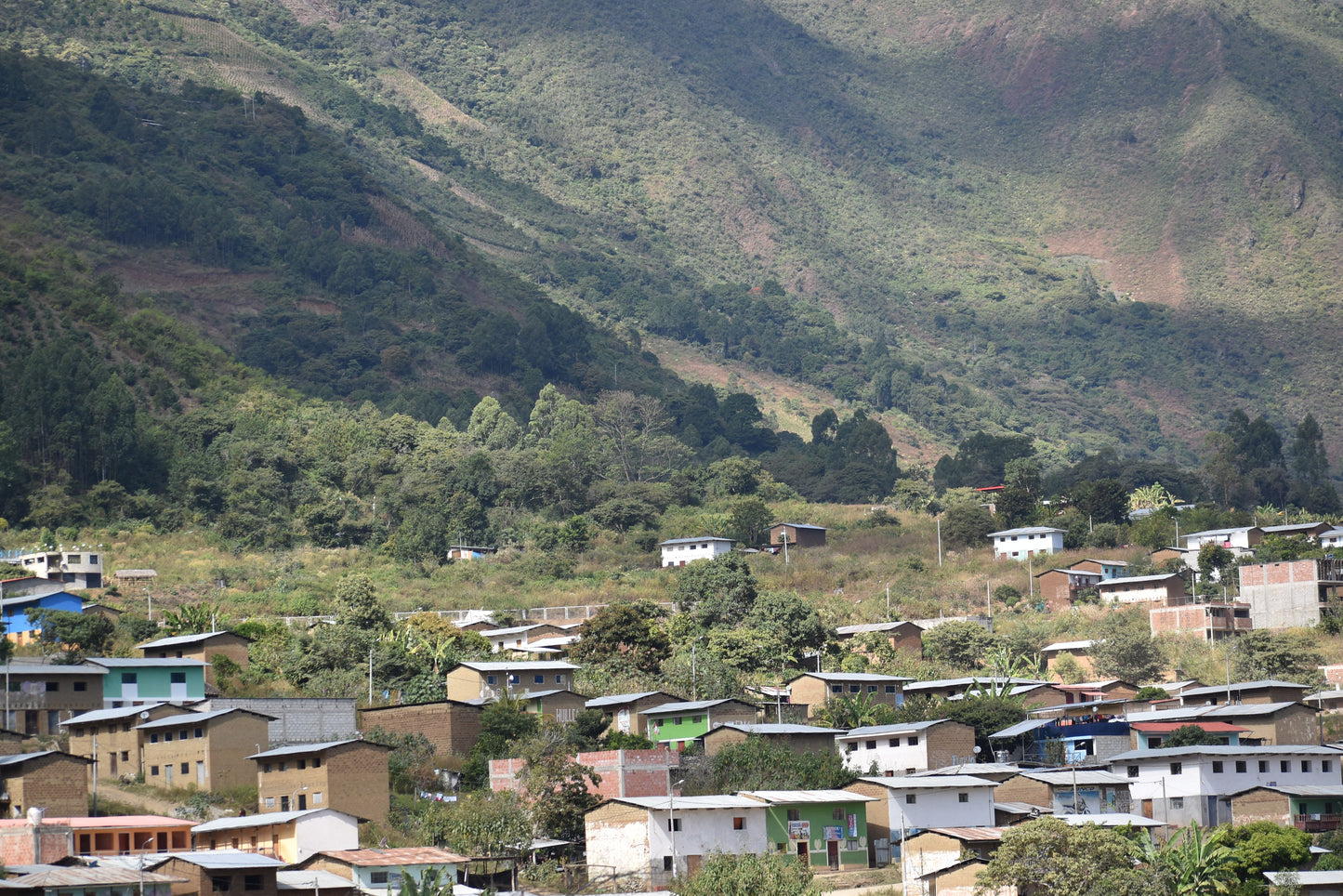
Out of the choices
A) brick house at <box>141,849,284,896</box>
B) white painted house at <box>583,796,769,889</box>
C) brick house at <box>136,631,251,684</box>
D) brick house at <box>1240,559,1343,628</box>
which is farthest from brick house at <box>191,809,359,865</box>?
brick house at <box>1240,559,1343,628</box>

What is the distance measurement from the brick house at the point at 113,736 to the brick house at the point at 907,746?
71.0ft

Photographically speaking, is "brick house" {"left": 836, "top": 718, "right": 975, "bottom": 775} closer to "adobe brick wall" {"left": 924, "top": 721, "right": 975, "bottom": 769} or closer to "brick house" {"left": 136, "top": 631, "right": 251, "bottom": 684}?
"adobe brick wall" {"left": 924, "top": 721, "right": 975, "bottom": 769}

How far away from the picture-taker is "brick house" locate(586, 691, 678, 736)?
59.4 m

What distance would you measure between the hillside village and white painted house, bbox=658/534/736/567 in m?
25.3

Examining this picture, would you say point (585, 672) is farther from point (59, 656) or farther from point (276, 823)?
point (276, 823)

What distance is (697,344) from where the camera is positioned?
190m

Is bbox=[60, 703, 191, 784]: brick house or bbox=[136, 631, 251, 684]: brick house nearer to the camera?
bbox=[60, 703, 191, 784]: brick house

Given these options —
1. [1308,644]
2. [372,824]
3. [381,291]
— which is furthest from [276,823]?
[381,291]

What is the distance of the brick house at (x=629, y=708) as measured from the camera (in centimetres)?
5944

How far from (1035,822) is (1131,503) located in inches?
3322

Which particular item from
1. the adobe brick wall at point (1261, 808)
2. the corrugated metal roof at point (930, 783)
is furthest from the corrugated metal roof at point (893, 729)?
the adobe brick wall at point (1261, 808)

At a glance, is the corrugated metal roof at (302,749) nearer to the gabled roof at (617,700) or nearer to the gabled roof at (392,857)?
the gabled roof at (392,857)

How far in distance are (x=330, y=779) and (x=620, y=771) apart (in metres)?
8.45

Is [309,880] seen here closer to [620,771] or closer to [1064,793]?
[620,771]
